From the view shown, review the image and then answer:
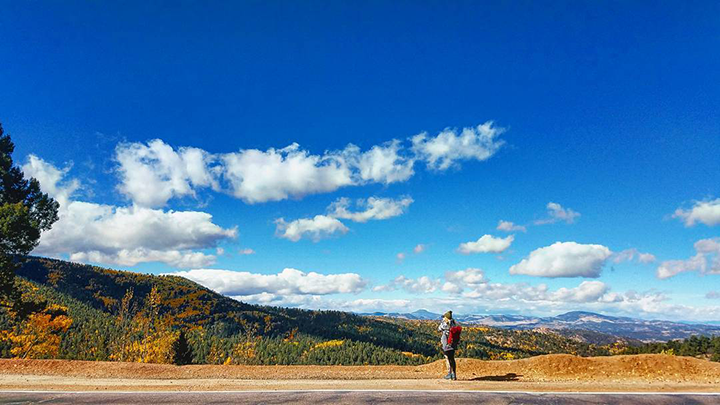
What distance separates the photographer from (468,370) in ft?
64.4

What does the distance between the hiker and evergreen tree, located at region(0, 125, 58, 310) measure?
28924mm

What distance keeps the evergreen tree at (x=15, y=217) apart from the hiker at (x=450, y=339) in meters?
28.9

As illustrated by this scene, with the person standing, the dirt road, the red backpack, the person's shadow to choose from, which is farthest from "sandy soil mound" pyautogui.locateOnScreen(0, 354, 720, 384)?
the dirt road

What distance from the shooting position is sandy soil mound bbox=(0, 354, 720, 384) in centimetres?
1764

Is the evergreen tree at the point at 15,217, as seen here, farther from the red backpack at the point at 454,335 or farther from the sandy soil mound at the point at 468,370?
the red backpack at the point at 454,335

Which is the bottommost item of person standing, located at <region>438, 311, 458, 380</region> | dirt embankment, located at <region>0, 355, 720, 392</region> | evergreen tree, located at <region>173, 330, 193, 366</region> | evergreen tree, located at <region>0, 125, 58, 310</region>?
evergreen tree, located at <region>173, 330, 193, 366</region>

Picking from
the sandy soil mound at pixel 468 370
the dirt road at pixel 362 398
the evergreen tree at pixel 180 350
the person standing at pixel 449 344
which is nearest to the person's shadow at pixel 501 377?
the sandy soil mound at pixel 468 370

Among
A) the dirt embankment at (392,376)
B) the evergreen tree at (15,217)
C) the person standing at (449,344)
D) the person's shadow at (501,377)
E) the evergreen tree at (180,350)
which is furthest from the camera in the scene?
the evergreen tree at (180,350)

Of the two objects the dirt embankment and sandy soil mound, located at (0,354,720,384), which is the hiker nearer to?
the dirt embankment

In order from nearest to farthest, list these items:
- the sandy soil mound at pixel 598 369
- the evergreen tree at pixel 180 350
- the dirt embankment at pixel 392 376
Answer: the dirt embankment at pixel 392 376 < the sandy soil mound at pixel 598 369 < the evergreen tree at pixel 180 350

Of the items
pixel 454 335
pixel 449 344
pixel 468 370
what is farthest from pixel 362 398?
pixel 468 370

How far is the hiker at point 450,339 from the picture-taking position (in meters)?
16.4

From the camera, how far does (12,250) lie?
28438 millimetres

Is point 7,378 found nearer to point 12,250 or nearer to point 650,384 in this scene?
point 12,250
